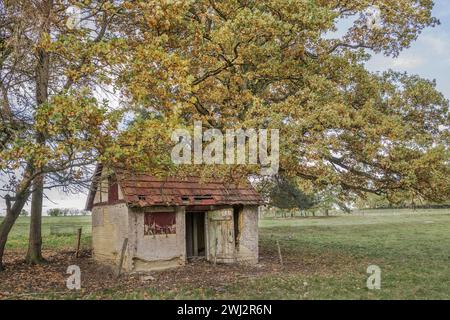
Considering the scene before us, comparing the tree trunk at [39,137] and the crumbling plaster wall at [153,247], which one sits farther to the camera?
the crumbling plaster wall at [153,247]

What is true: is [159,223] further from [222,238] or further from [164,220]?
[222,238]

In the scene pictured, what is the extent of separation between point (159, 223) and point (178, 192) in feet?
5.13

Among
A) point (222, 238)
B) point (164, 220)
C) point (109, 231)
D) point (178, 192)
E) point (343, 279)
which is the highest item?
point (178, 192)

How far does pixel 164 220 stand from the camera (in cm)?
1608

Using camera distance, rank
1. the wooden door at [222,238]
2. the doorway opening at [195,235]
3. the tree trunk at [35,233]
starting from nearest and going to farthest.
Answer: the wooden door at [222,238] → the tree trunk at [35,233] → the doorway opening at [195,235]

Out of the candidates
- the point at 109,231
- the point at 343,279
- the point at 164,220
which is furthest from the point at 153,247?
the point at 343,279

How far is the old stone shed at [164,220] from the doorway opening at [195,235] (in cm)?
248

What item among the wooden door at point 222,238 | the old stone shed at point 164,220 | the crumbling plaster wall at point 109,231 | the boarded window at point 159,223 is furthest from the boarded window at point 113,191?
the wooden door at point 222,238

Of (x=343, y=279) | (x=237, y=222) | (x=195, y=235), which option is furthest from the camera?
(x=195, y=235)

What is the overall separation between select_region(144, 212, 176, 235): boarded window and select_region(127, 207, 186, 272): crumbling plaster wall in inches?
5.8

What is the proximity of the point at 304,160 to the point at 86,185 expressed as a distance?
7.39 metres

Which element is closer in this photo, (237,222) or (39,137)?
(39,137)

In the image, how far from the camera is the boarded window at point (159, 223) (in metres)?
15.7

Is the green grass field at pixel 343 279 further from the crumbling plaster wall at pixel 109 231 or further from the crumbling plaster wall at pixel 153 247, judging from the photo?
the crumbling plaster wall at pixel 109 231
